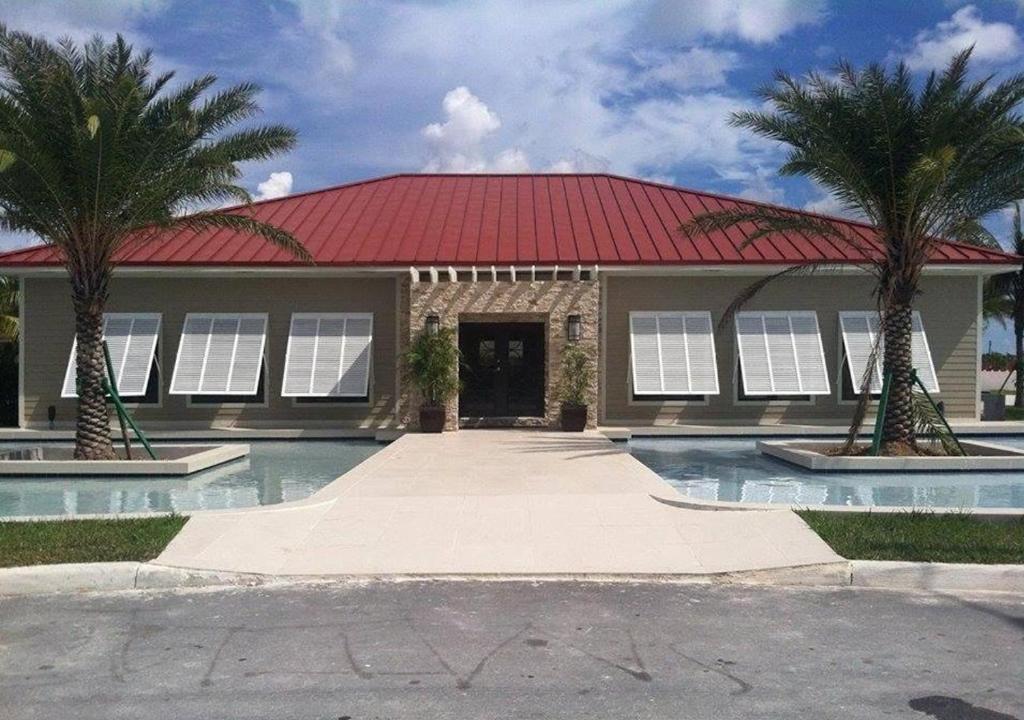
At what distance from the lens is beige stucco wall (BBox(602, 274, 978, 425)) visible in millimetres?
20406

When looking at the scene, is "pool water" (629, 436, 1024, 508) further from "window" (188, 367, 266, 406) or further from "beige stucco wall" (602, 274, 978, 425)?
"window" (188, 367, 266, 406)

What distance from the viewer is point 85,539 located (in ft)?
28.5

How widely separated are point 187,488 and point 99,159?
4.78m

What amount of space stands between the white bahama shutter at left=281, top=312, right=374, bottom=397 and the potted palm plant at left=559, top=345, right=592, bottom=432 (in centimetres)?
414

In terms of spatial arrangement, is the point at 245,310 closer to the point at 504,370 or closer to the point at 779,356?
the point at 504,370

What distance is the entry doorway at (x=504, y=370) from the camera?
21.4 m

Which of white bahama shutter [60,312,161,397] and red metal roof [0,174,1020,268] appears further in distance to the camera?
red metal roof [0,174,1020,268]

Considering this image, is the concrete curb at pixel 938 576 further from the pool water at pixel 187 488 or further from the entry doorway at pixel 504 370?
the entry doorway at pixel 504 370

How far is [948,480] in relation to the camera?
45.5ft

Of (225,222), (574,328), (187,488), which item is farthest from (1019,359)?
(187,488)

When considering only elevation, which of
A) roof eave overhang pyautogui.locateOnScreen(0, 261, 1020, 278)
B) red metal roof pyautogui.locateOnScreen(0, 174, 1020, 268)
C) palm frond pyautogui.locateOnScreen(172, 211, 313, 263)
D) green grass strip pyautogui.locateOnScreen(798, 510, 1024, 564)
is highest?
red metal roof pyautogui.locateOnScreen(0, 174, 1020, 268)

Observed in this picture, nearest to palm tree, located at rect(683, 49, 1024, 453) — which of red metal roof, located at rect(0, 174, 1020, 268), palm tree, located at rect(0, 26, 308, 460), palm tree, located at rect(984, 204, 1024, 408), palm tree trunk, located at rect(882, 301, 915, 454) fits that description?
palm tree trunk, located at rect(882, 301, 915, 454)

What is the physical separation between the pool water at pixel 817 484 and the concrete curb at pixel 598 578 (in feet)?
11.9

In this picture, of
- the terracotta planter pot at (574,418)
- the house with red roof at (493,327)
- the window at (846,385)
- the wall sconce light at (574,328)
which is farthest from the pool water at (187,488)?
the window at (846,385)
